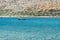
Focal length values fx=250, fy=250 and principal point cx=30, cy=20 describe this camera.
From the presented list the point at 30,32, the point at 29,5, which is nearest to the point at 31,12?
the point at 29,5

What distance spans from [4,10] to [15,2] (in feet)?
13.7

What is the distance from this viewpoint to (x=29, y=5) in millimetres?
49094

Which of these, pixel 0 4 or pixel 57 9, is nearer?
pixel 57 9

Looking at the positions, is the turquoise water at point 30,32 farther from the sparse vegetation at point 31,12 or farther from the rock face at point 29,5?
the rock face at point 29,5

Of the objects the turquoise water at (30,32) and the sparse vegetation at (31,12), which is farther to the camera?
the sparse vegetation at (31,12)

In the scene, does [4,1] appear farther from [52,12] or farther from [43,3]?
[52,12]

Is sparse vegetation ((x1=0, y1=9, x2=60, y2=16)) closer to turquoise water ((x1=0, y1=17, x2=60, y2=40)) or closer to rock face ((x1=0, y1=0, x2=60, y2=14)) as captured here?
rock face ((x1=0, y1=0, x2=60, y2=14))

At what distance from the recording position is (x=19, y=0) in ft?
168

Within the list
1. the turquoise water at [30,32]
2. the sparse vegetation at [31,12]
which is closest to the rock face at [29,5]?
the sparse vegetation at [31,12]

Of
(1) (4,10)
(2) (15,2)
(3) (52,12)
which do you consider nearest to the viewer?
(3) (52,12)

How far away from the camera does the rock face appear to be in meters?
47.2

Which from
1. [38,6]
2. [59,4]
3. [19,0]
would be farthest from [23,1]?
[59,4]

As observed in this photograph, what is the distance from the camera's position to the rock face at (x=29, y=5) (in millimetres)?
47250

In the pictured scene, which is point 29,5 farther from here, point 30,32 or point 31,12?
point 30,32
